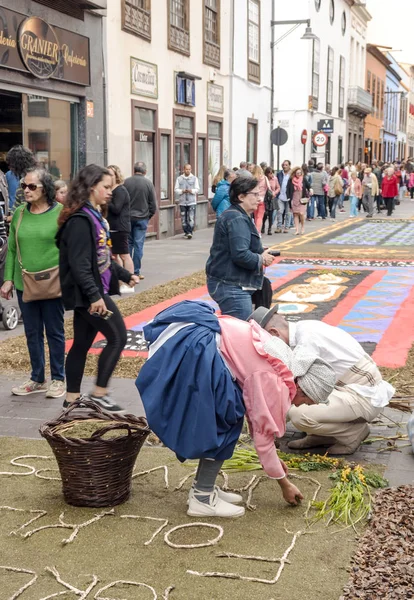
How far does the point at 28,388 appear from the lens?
6.82m

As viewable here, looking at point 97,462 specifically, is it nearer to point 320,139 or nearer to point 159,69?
point 159,69

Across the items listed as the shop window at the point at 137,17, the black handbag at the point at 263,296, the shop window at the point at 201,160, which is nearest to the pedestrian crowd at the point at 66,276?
the black handbag at the point at 263,296

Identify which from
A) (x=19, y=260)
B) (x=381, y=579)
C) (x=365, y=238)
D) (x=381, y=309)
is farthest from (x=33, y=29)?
(x=381, y=579)

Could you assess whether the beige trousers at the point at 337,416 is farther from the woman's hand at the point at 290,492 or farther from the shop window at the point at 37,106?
the shop window at the point at 37,106

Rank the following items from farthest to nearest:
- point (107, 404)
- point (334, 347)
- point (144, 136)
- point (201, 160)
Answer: point (201, 160) < point (144, 136) < point (107, 404) < point (334, 347)

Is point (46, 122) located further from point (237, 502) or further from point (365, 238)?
point (237, 502)

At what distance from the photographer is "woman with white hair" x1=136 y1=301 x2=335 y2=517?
4.03 m

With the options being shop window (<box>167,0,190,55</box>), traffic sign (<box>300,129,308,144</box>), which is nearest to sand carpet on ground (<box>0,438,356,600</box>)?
shop window (<box>167,0,190,55</box>)

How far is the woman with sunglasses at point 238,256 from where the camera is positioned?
21.6 ft

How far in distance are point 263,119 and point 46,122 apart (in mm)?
15573

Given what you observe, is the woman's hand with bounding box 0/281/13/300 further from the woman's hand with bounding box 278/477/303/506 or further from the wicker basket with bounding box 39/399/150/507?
the woman's hand with bounding box 278/477/303/506

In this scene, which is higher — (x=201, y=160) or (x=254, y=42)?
(x=254, y=42)

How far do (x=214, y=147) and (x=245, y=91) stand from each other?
3.49m

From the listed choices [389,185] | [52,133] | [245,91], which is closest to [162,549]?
[52,133]
